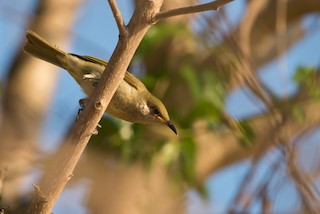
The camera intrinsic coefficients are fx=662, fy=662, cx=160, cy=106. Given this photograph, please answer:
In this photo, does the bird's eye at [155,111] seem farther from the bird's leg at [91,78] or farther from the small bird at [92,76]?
the bird's leg at [91,78]

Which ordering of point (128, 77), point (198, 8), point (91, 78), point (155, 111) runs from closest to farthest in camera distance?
point (198, 8) < point (91, 78) < point (128, 77) < point (155, 111)

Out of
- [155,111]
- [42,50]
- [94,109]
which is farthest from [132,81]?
[94,109]

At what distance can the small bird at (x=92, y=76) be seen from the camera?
3.52m

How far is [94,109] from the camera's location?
2.59 metres

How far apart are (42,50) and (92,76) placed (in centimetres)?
37

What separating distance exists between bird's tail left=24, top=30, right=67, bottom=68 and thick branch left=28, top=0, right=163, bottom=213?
109 cm

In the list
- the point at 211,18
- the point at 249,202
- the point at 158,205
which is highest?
the point at 211,18

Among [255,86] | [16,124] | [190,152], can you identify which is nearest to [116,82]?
[255,86]

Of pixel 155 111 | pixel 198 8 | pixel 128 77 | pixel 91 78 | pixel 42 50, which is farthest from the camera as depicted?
pixel 155 111

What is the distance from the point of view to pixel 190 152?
569 centimetres

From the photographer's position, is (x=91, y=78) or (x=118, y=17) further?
(x=91, y=78)

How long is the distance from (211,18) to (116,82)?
191 cm

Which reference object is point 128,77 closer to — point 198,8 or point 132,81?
point 132,81

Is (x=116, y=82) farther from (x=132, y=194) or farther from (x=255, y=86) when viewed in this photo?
(x=132, y=194)
